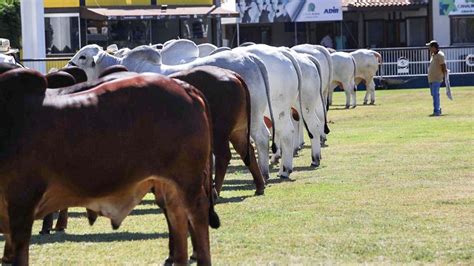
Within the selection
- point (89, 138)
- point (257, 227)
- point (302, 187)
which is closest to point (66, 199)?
point (89, 138)

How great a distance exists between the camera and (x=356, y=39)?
2574 inches

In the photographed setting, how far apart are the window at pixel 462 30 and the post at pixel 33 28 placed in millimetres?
28595

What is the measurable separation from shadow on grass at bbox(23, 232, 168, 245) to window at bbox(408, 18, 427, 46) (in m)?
52.7

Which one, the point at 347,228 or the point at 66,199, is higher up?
the point at 66,199

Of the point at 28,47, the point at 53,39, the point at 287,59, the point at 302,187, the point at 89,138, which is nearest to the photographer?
the point at 89,138

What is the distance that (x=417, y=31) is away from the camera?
216ft

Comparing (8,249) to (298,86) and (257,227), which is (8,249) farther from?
(298,86)

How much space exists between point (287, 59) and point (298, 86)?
650 millimetres

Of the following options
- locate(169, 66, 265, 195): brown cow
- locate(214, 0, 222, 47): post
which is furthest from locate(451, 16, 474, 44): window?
locate(169, 66, 265, 195): brown cow

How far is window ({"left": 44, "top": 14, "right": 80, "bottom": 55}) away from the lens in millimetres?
51531

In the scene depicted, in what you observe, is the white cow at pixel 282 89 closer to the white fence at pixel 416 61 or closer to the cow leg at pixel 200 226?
the cow leg at pixel 200 226

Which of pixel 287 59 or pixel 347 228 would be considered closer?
pixel 347 228

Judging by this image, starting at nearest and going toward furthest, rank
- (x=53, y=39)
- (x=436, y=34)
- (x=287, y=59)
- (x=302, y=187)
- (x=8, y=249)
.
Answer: (x=8, y=249) < (x=302, y=187) < (x=287, y=59) < (x=53, y=39) < (x=436, y=34)

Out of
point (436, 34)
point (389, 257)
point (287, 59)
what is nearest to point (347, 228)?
point (389, 257)
